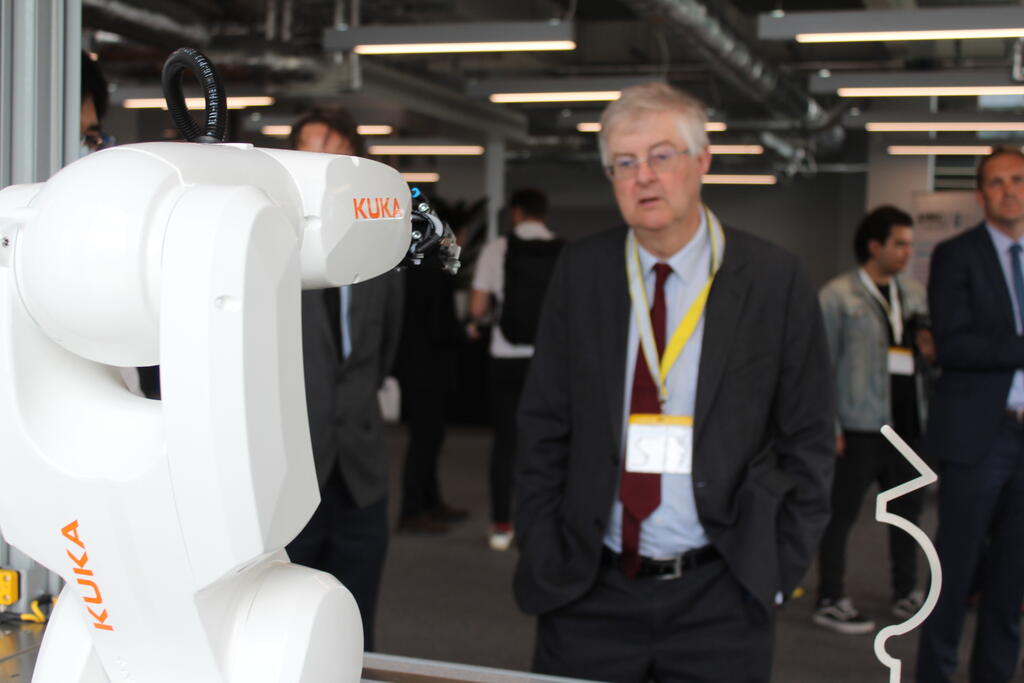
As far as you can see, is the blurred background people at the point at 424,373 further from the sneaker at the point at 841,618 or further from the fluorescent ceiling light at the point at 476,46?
the sneaker at the point at 841,618

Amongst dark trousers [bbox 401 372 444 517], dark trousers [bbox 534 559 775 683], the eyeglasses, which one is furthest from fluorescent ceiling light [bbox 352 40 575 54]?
dark trousers [bbox 534 559 775 683]

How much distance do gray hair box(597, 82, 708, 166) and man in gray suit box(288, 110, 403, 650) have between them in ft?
2.36

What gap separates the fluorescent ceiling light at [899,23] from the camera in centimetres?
509

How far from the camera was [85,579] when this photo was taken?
34.9 inches

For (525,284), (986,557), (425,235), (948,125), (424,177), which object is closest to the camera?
(425,235)

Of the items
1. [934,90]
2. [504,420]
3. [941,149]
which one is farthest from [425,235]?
[941,149]

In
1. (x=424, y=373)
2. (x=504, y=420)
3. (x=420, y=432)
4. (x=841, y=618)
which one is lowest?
(x=841, y=618)

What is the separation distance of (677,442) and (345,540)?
3.30ft

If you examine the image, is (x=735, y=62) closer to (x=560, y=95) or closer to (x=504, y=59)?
(x=560, y=95)

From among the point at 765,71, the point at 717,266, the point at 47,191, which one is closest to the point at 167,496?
the point at 47,191

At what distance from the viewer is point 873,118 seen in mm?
8281

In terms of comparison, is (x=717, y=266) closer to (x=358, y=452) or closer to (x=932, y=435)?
(x=358, y=452)

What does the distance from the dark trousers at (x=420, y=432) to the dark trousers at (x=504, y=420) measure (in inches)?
18.5

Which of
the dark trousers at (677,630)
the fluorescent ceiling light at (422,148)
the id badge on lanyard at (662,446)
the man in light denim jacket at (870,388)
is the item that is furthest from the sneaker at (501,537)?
the fluorescent ceiling light at (422,148)
